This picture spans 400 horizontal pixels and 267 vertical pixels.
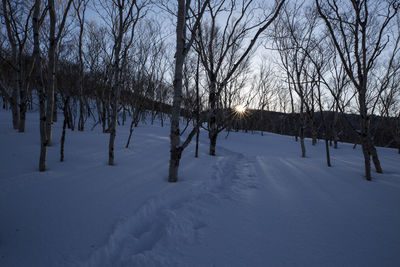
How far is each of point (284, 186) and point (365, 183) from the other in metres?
1.89

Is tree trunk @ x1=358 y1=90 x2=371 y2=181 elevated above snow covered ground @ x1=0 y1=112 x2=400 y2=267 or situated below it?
above

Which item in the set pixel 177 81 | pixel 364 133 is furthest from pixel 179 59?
pixel 364 133

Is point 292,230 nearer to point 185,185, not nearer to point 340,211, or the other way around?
point 340,211

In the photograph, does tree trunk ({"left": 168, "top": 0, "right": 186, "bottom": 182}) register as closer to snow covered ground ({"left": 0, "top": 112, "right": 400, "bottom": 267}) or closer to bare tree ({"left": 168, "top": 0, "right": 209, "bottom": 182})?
bare tree ({"left": 168, "top": 0, "right": 209, "bottom": 182})

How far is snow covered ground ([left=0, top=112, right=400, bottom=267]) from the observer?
1.42 meters

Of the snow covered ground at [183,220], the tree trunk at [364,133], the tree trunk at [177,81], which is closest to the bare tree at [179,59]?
the tree trunk at [177,81]

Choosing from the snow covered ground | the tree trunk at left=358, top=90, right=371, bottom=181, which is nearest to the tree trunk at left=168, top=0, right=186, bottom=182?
the snow covered ground

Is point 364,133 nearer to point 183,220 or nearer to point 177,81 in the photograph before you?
point 177,81

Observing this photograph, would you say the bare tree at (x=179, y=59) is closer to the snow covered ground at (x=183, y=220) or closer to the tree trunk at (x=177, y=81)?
the tree trunk at (x=177, y=81)

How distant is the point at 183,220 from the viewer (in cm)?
200

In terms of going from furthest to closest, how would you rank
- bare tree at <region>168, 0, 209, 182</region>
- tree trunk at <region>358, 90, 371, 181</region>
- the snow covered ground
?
tree trunk at <region>358, 90, 371, 181</region> < bare tree at <region>168, 0, 209, 182</region> < the snow covered ground

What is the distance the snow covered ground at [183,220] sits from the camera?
142 centimetres

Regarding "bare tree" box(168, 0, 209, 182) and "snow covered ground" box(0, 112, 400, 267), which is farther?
"bare tree" box(168, 0, 209, 182)

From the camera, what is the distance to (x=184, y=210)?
2236 millimetres
